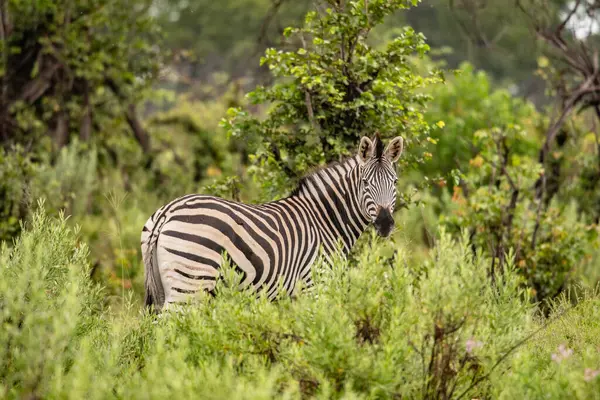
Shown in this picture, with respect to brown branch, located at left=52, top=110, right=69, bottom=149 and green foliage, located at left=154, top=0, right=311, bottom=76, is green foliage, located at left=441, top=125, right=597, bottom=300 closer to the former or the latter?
brown branch, located at left=52, top=110, right=69, bottom=149

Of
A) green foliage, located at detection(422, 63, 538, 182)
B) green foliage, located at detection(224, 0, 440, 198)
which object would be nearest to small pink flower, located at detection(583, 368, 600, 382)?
green foliage, located at detection(224, 0, 440, 198)

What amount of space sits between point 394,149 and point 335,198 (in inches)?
25.9

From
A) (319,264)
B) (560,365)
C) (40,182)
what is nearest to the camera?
(560,365)

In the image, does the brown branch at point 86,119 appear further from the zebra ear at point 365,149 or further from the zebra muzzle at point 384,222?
the zebra muzzle at point 384,222

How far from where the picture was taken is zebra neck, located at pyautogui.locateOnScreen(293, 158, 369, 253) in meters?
6.17

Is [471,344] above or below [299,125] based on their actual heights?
below

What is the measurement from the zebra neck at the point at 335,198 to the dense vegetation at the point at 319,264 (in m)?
0.36

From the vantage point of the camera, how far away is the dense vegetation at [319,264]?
12.9 feet

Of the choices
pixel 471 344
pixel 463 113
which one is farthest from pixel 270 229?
pixel 463 113

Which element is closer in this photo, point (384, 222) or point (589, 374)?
point (589, 374)

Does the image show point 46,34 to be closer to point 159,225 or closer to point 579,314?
point 159,225

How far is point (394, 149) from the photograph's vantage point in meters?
6.11

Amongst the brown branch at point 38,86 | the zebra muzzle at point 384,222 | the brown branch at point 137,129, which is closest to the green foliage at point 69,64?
the brown branch at point 38,86

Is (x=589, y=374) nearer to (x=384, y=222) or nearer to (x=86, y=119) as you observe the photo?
(x=384, y=222)
